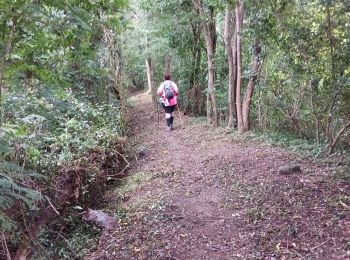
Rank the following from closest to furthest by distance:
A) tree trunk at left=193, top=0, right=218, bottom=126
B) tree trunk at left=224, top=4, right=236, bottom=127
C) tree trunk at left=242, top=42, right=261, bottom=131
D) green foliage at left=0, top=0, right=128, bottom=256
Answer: green foliage at left=0, top=0, right=128, bottom=256 → tree trunk at left=242, top=42, right=261, bottom=131 → tree trunk at left=224, top=4, right=236, bottom=127 → tree trunk at left=193, top=0, right=218, bottom=126

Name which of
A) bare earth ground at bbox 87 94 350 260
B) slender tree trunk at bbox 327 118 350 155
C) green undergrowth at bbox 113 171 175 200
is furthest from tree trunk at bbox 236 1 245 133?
green undergrowth at bbox 113 171 175 200

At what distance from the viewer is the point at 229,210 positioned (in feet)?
19.7

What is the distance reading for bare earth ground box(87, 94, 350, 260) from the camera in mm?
4781

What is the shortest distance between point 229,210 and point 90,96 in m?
10.2

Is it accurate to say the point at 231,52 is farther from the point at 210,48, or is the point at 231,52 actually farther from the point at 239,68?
the point at 210,48

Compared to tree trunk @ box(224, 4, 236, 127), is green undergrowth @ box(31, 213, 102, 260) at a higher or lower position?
lower

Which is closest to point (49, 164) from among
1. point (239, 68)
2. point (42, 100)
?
point (42, 100)

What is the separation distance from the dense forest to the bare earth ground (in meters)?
0.69

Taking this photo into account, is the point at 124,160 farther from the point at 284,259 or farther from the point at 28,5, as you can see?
the point at 28,5

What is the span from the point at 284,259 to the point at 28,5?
3.87m

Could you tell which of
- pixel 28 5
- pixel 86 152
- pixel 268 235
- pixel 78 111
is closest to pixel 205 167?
pixel 86 152

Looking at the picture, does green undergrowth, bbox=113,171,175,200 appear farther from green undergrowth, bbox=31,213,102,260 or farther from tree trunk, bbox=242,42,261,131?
tree trunk, bbox=242,42,261,131

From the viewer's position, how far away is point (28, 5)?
2.99 metres

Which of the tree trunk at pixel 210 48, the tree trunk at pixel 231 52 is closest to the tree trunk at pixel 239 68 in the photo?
the tree trunk at pixel 231 52
